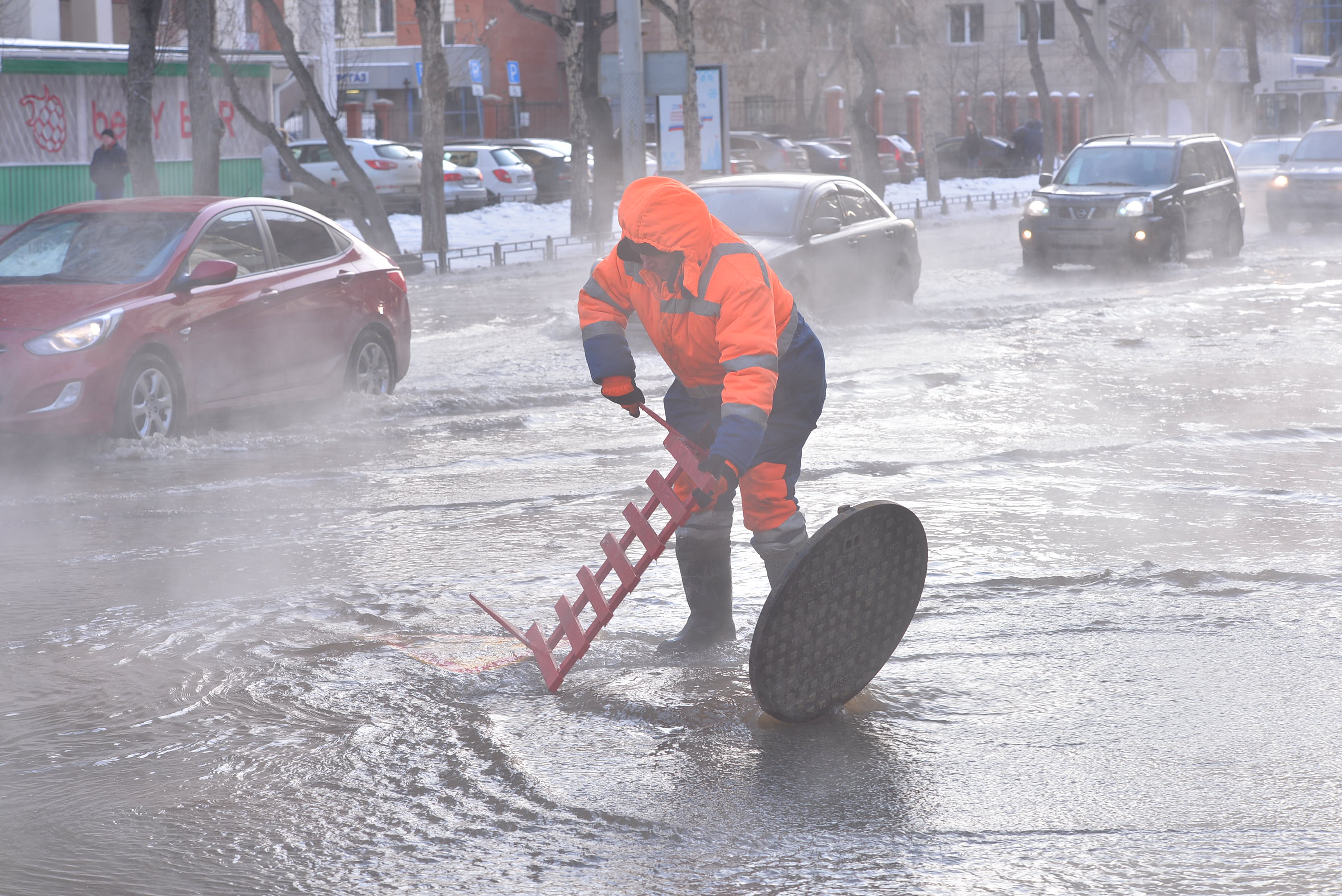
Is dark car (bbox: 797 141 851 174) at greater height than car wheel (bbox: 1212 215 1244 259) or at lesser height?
greater

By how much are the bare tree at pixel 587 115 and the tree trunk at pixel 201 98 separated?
23.1ft

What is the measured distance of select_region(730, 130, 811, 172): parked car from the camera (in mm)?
37188

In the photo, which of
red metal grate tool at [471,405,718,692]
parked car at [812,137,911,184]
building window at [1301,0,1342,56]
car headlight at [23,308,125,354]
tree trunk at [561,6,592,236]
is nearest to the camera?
red metal grate tool at [471,405,718,692]

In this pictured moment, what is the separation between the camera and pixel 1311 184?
2538 cm

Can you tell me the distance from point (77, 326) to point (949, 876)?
6.47 meters

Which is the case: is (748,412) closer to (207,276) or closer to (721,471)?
(721,471)

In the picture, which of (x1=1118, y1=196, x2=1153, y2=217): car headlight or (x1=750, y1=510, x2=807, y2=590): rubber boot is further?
(x1=1118, y1=196, x2=1153, y2=217): car headlight

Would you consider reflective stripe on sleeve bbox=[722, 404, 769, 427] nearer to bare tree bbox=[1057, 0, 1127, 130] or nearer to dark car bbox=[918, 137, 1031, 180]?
bare tree bbox=[1057, 0, 1127, 130]

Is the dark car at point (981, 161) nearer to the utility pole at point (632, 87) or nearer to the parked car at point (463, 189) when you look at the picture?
the parked car at point (463, 189)

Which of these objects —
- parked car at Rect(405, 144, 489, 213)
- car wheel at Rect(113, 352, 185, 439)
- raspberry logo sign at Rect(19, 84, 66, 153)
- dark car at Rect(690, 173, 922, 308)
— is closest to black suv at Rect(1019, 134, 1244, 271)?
dark car at Rect(690, 173, 922, 308)

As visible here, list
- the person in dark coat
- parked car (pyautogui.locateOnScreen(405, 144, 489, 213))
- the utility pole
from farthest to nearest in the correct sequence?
parked car (pyautogui.locateOnScreen(405, 144, 489, 213))
the person in dark coat
the utility pole

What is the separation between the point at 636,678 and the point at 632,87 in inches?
566

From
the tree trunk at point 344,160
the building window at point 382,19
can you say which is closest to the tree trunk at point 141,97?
the tree trunk at point 344,160

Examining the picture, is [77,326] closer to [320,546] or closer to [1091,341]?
[320,546]
